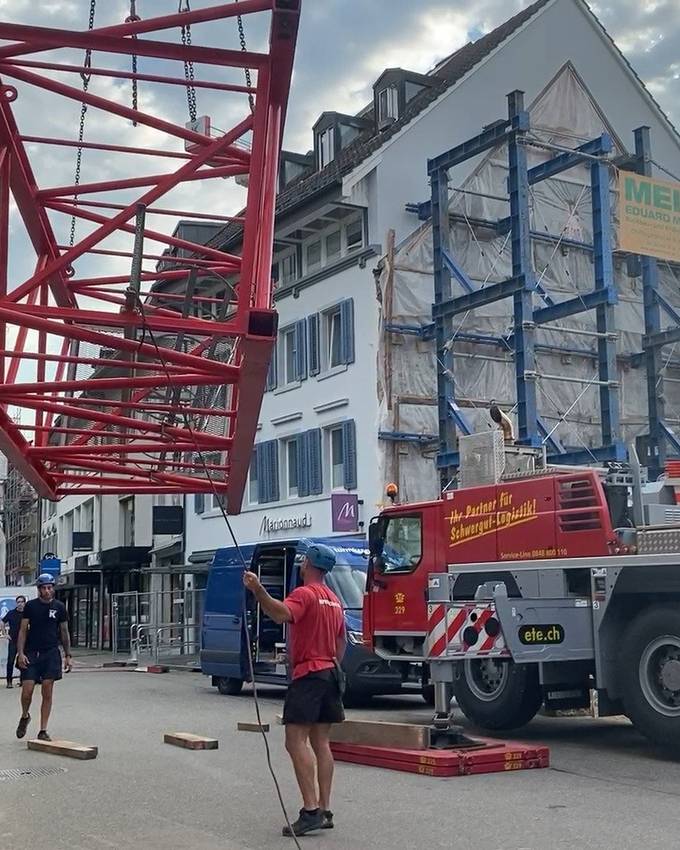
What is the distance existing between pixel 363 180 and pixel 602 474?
1761cm

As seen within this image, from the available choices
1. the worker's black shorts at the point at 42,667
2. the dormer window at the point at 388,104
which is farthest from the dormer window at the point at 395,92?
the worker's black shorts at the point at 42,667

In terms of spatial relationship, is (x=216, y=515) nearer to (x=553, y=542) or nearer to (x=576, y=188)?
(x=576, y=188)

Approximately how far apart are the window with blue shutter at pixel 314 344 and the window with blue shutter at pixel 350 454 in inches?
89.8

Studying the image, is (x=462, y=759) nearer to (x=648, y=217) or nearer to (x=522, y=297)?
(x=522, y=297)

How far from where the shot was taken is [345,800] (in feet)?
30.1

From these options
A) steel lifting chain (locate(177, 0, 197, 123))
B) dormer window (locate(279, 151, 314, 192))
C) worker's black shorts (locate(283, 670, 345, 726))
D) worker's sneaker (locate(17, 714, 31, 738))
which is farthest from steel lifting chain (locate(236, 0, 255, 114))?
dormer window (locate(279, 151, 314, 192))

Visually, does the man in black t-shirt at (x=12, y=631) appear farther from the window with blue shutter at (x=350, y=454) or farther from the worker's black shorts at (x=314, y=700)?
the worker's black shorts at (x=314, y=700)

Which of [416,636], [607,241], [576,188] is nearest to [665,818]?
[416,636]

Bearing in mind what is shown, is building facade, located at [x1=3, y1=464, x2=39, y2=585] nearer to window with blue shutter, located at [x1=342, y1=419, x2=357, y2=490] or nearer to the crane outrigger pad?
window with blue shutter, located at [x1=342, y1=419, x2=357, y2=490]

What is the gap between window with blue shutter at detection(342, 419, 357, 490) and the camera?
92.8ft

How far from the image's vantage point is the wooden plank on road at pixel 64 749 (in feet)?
38.7

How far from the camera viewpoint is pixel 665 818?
322 inches

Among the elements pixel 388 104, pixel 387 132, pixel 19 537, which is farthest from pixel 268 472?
pixel 19 537

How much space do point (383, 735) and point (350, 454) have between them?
57.0ft
